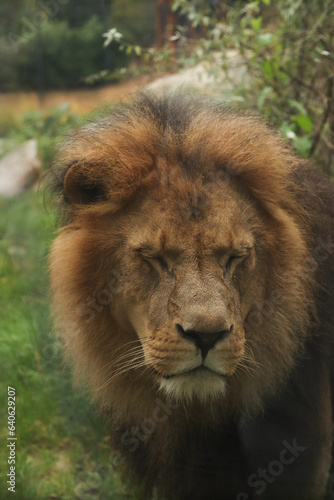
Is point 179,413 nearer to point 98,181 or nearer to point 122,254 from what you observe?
point 122,254

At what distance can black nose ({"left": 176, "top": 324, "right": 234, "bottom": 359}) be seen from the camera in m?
2.10

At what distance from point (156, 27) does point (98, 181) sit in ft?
18.8

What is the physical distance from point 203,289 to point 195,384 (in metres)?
0.32

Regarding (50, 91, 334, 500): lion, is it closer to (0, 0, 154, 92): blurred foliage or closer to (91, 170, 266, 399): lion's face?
(91, 170, 266, 399): lion's face

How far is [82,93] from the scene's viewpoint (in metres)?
8.41

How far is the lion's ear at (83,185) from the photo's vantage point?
2455mm

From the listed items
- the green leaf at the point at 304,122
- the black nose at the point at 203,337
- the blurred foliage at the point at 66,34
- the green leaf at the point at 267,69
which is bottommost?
the blurred foliage at the point at 66,34

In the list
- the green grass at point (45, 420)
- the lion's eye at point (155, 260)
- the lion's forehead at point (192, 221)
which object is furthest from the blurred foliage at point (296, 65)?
the lion's eye at point (155, 260)

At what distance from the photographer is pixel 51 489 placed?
3467mm

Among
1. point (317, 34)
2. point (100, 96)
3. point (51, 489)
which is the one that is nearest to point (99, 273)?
point (51, 489)

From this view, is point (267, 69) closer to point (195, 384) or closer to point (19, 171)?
point (195, 384)

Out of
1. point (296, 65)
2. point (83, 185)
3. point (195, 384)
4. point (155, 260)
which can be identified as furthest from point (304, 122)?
point (195, 384)

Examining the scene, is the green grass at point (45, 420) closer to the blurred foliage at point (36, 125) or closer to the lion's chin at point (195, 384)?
the lion's chin at point (195, 384)

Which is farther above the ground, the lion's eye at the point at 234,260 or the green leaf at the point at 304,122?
the lion's eye at the point at 234,260
